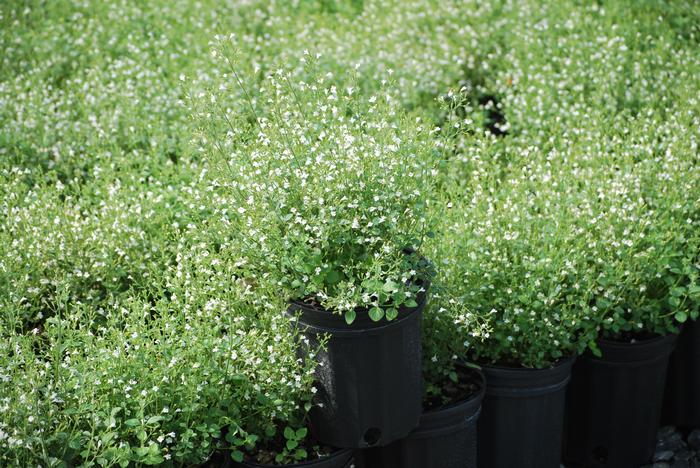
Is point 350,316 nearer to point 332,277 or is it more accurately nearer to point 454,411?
point 332,277

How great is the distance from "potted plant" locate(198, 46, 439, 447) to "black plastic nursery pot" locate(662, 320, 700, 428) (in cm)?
220

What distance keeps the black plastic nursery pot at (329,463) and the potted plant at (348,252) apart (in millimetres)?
58

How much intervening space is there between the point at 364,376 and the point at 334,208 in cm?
72

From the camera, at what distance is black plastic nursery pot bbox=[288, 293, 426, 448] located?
11.9 feet

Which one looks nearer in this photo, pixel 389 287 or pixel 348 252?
pixel 389 287

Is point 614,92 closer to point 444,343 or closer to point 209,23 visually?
point 444,343

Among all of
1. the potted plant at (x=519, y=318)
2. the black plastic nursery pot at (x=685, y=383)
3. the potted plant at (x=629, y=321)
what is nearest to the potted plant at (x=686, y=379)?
the black plastic nursery pot at (x=685, y=383)

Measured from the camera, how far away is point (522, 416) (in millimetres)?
4418

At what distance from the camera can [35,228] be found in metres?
4.59

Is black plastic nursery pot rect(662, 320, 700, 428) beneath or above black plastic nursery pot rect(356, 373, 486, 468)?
beneath

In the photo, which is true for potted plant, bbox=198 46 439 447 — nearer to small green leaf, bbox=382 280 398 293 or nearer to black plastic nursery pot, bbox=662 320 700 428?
small green leaf, bbox=382 280 398 293

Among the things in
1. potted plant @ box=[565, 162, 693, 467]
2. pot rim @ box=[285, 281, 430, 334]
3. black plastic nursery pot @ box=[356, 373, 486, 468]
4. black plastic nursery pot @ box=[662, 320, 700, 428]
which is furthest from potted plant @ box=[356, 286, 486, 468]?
black plastic nursery pot @ box=[662, 320, 700, 428]

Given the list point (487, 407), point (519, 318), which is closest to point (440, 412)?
point (487, 407)

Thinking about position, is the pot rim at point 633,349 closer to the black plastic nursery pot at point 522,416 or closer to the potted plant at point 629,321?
the potted plant at point 629,321
